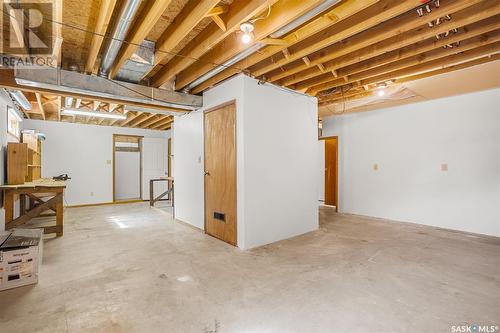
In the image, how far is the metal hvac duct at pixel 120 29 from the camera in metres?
1.87

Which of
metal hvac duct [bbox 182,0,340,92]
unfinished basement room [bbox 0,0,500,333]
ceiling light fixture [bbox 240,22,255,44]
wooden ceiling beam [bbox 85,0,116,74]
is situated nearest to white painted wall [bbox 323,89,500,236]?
unfinished basement room [bbox 0,0,500,333]

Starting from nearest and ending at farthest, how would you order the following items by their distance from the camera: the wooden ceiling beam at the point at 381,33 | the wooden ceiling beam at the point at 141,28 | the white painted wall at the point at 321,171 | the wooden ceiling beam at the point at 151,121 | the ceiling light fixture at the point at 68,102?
the wooden ceiling beam at the point at 141,28 → the wooden ceiling beam at the point at 381,33 → the ceiling light fixture at the point at 68,102 → the wooden ceiling beam at the point at 151,121 → the white painted wall at the point at 321,171

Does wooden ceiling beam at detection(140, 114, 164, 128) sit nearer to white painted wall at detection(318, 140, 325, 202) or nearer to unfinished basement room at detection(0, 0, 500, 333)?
unfinished basement room at detection(0, 0, 500, 333)

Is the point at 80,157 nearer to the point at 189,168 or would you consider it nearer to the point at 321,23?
the point at 189,168

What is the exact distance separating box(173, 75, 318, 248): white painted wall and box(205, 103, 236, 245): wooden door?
0.14 meters

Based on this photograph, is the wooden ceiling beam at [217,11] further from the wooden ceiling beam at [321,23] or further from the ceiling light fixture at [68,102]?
the ceiling light fixture at [68,102]

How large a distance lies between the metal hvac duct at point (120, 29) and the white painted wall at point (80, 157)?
197 inches

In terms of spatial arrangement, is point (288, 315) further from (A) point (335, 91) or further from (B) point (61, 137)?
(B) point (61, 137)

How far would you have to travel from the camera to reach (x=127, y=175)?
8508mm

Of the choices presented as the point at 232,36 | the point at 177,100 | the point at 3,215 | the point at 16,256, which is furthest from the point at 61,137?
the point at 232,36

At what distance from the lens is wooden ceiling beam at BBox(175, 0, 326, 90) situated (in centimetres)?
201

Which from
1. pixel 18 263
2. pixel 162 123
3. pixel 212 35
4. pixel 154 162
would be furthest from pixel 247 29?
pixel 154 162

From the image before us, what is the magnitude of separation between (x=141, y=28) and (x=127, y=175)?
23.9 feet

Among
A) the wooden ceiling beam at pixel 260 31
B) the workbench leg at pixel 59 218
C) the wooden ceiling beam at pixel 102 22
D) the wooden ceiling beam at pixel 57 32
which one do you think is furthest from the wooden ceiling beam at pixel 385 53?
the workbench leg at pixel 59 218
